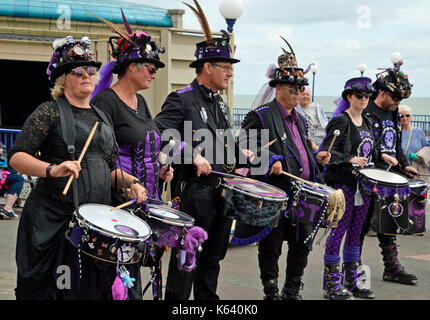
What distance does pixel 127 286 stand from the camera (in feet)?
13.6

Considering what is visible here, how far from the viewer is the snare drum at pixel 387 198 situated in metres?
6.61

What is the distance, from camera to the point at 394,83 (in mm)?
7117

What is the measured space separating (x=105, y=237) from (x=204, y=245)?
160cm

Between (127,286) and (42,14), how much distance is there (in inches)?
483

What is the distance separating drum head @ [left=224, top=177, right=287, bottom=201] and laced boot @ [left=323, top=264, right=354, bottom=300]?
5.42ft

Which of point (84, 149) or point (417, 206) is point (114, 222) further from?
point (417, 206)

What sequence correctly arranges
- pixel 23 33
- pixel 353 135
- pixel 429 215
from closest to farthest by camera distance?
pixel 353 135 → pixel 429 215 → pixel 23 33

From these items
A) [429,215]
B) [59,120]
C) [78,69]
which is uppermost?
[78,69]

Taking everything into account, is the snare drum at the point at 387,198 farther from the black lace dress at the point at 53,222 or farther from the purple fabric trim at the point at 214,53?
the black lace dress at the point at 53,222

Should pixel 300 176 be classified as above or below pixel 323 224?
above

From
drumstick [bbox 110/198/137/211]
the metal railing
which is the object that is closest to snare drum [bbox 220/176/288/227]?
drumstick [bbox 110/198/137/211]

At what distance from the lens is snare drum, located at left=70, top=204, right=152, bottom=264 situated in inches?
149
